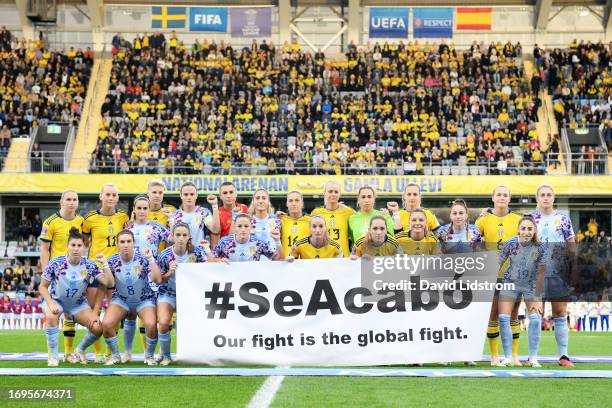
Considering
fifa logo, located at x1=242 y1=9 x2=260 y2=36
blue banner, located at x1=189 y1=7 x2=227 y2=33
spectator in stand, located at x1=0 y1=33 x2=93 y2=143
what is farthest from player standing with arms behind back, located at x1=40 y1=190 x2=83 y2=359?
blue banner, located at x1=189 y1=7 x2=227 y2=33

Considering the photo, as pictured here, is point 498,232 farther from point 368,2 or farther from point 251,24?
point 368,2

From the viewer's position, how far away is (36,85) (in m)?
37.9

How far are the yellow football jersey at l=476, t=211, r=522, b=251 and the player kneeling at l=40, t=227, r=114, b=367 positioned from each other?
4.53m

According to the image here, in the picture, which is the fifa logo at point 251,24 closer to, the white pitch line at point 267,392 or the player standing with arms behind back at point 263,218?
the player standing with arms behind back at point 263,218

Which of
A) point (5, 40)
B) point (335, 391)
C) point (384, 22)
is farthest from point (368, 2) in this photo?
point (335, 391)

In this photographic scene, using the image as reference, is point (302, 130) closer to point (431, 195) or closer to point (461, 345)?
point (431, 195)

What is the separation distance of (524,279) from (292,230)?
115 inches

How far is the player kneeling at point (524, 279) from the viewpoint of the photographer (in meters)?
10.8

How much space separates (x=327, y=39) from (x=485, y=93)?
26.3 feet

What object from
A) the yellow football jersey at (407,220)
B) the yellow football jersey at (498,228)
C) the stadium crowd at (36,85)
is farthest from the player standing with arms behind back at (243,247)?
the stadium crowd at (36,85)

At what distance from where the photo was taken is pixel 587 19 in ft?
138

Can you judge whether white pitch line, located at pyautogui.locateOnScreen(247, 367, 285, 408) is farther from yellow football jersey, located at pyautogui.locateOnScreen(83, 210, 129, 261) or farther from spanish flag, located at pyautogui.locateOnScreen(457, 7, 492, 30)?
spanish flag, located at pyautogui.locateOnScreen(457, 7, 492, 30)

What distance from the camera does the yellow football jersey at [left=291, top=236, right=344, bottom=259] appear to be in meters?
10.9

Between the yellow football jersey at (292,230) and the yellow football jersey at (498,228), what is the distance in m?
2.14
